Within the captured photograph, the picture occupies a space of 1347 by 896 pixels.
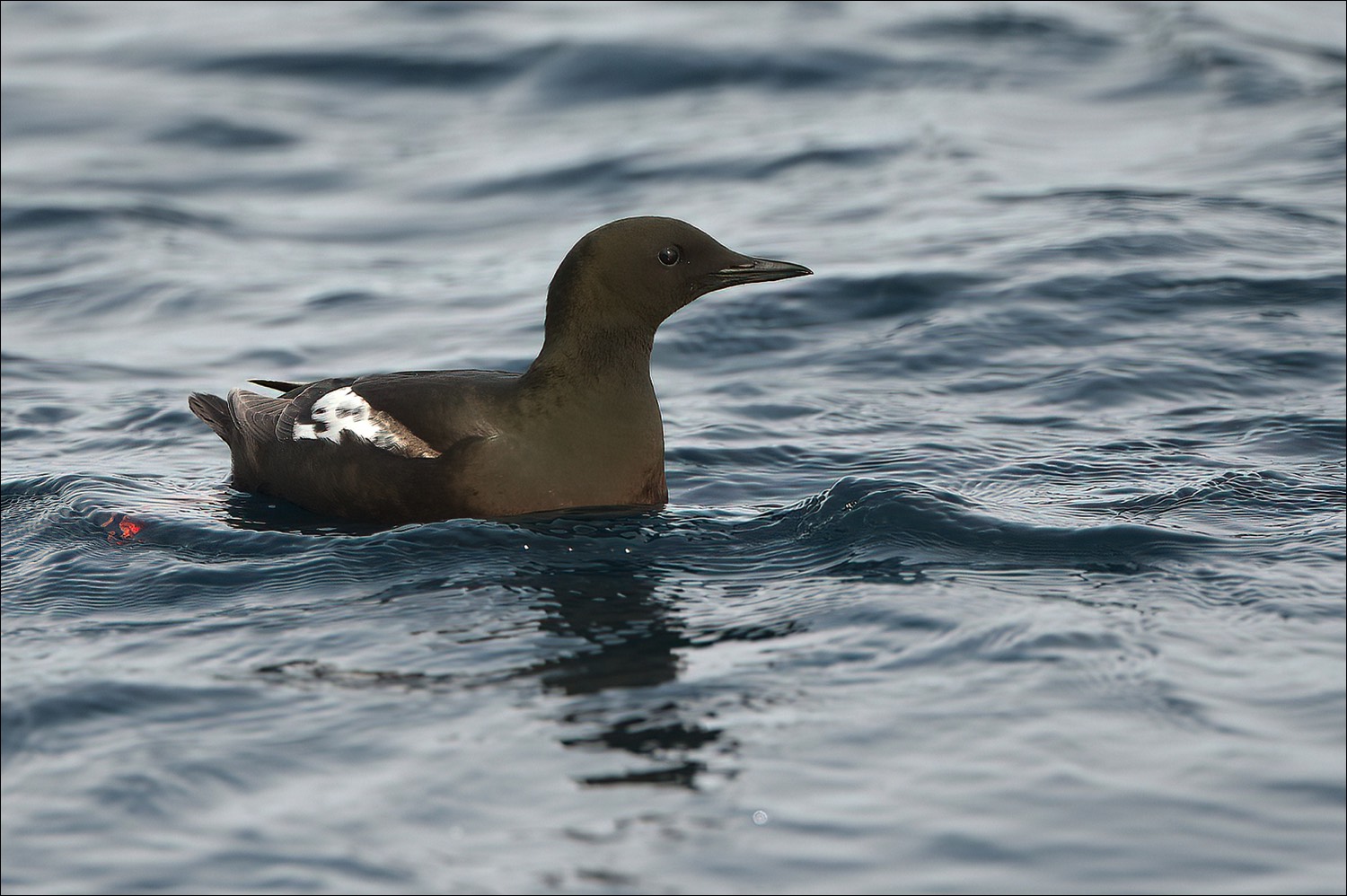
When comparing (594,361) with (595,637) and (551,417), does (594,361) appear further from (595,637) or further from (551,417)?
(595,637)

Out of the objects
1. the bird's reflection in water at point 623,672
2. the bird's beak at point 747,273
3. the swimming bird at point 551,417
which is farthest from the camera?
the bird's beak at point 747,273

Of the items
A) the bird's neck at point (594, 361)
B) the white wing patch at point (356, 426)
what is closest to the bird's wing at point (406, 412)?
the white wing patch at point (356, 426)

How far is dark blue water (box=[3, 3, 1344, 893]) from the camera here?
4422 millimetres

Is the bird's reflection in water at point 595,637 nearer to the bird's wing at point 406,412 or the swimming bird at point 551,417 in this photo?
the swimming bird at point 551,417

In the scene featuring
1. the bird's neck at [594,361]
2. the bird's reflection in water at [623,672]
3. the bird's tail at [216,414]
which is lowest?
the bird's reflection in water at [623,672]

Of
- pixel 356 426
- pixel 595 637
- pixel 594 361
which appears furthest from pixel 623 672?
pixel 356 426

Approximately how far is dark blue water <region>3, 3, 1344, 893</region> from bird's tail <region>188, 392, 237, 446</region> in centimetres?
30

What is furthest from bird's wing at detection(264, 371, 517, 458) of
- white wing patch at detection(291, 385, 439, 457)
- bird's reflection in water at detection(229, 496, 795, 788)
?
bird's reflection in water at detection(229, 496, 795, 788)

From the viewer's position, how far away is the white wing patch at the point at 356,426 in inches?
259

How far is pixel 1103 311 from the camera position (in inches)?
413

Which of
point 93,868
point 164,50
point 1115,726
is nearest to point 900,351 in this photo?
point 1115,726

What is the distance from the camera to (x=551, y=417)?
21.3ft

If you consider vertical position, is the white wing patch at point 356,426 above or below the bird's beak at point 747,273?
below

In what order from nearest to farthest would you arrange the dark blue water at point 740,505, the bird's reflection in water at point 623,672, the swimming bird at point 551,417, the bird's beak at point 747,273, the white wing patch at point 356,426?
the dark blue water at point 740,505 < the bird's reflection in water at point 623,672 < the swimming bird at point 551,417 < the white wing patch at point 356,426 < the bird's beak at point 747,273
